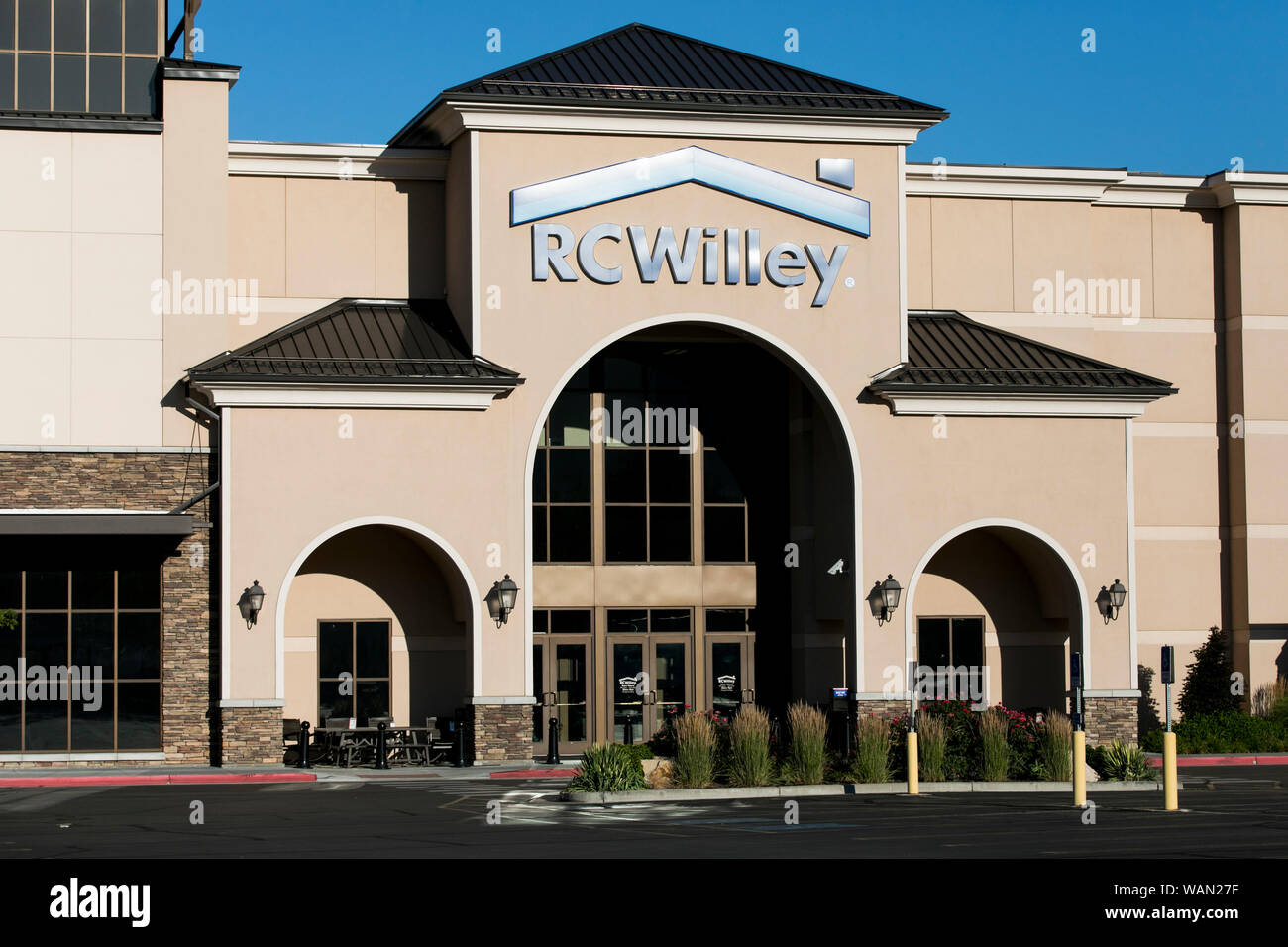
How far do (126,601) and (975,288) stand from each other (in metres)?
17.5

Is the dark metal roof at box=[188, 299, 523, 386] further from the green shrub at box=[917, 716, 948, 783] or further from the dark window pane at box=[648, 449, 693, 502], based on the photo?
the green shrub at box=[917, 716, 948, 783]

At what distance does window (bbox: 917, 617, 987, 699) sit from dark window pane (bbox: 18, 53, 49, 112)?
64.4 ft

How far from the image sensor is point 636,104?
30.5 m

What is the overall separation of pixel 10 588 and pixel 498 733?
8.91 meters

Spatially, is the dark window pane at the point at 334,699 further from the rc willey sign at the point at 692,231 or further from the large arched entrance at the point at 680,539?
the rc willey sign at the point at 692,231

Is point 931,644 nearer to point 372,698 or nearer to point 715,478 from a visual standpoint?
point 715,478

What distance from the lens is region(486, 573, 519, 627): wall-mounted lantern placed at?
29.1 metres

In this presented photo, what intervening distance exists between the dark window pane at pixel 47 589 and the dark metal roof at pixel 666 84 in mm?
10155

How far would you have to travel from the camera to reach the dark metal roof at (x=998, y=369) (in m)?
31.0

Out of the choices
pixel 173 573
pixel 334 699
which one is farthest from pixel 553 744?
pixel 173 573

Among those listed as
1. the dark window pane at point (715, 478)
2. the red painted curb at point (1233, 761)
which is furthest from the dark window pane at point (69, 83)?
the red painted curb at point (1233, 761)

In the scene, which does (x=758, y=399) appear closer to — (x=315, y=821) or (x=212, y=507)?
(x=212, y=507)

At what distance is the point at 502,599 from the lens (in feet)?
95.4
